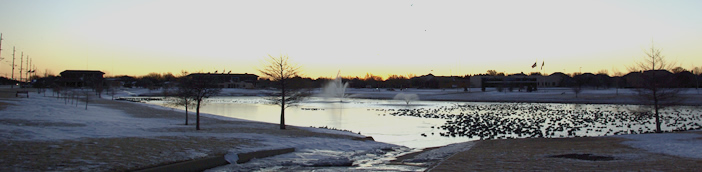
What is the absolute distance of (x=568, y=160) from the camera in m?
→ 12.3

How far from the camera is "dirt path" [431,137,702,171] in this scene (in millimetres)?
10784

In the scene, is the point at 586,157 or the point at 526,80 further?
the point at 526,80

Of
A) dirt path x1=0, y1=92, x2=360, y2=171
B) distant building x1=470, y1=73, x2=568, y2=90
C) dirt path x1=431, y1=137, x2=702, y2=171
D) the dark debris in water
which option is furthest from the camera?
distant building x1=470, y1=73, x2=568, y2=90

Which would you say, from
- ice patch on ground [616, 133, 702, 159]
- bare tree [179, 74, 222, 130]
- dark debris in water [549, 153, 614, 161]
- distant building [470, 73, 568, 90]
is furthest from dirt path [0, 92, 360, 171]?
distant building [470, 73, 568, 90]

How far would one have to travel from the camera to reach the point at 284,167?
1210 centimetres

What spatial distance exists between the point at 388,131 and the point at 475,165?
16.8 metres

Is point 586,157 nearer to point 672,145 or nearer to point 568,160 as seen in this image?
point 568,160

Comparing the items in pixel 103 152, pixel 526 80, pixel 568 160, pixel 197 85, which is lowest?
pixel 568 160

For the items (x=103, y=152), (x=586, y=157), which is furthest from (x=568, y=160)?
(x=103, y=152)

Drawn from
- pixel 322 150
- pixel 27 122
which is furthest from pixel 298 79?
pixel 27 122

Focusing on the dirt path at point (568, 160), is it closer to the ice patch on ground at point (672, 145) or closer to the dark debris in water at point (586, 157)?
the dark debris in water at point (586, 157)

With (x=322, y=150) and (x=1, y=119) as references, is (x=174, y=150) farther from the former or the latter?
(x=1, y=119)

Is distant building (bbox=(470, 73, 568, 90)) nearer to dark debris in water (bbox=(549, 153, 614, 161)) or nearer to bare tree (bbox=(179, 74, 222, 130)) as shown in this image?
bare tree (bbox=(179, 74, 222, 130))

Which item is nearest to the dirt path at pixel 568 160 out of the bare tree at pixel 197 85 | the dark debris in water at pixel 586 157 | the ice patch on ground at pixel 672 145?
the dark debris in water at pixel 586 157
